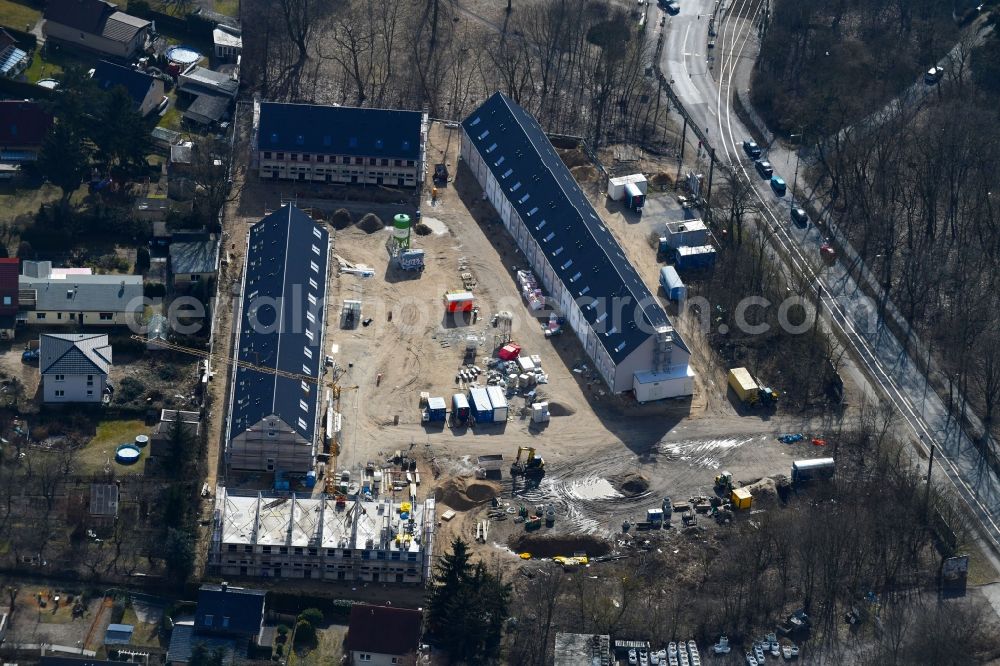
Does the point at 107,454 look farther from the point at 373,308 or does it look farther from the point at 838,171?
the point at 838,171

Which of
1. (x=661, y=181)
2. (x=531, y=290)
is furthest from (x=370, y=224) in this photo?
(x=661, y=181)

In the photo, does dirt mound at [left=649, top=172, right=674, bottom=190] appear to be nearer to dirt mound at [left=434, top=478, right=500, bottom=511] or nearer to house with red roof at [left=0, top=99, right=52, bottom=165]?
dirt mound at [left=434, top=478, right=500, bottom=511]

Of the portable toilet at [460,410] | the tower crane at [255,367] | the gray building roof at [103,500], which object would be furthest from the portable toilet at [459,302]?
the gray building roof at [103,500]

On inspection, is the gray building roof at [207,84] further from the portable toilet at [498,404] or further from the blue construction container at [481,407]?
the portable toilet at [498,404]

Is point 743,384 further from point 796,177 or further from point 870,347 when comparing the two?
point 796,177

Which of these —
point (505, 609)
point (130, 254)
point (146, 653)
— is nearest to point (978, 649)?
point (505, 609)

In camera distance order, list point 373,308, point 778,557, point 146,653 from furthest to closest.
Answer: point 373,308, point 778,557, point 146,653

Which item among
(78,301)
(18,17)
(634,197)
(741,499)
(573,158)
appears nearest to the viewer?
(741,499)
